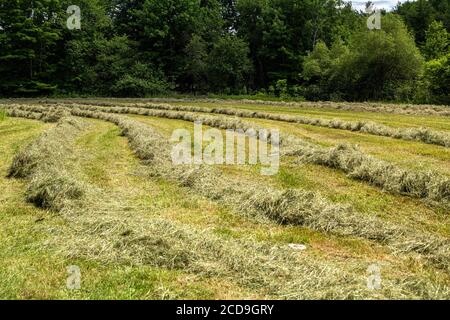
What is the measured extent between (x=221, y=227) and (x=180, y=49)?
59594mm

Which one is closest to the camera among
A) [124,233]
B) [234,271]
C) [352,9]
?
[234,271]


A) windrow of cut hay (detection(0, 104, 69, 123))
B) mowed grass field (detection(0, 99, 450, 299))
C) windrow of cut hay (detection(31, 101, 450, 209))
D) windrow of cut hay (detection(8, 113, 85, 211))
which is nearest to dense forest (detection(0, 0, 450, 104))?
windrow of cut hay (detection(0, 104, 69, 123))

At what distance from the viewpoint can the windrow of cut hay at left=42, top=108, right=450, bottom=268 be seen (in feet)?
24.9

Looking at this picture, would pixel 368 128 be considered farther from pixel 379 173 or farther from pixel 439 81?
pixel 439 81

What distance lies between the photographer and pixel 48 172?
1132 cm

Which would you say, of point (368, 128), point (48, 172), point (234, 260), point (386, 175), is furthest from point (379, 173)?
point (368, 128)

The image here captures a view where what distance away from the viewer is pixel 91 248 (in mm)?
7293

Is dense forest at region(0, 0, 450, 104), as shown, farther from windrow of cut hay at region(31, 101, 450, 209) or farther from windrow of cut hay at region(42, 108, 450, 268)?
windrow of cut hay at region(42, 108, 450, 268)

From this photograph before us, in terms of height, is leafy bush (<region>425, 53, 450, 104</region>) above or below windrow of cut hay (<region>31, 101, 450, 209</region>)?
above

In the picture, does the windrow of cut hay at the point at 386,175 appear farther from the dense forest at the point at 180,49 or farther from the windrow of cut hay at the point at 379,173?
the dense forest at the point at 180,49

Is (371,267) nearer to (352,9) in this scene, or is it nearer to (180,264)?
(180,264)

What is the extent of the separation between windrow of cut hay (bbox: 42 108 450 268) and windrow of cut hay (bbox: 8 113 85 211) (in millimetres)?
2585
